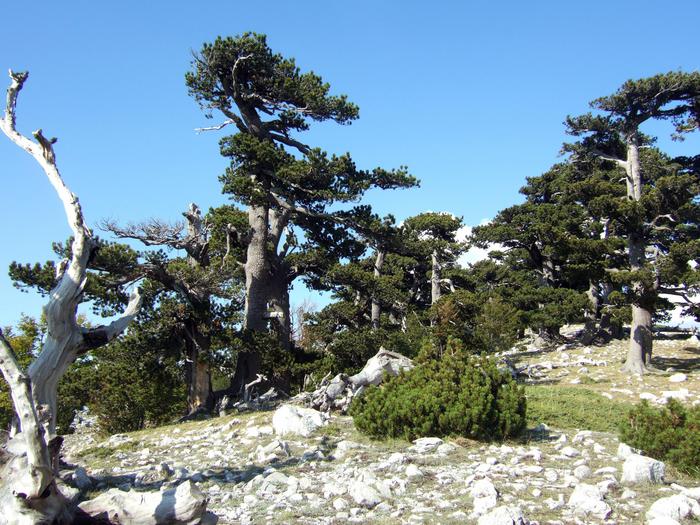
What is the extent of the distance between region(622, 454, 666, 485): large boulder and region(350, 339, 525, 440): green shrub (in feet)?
8.22

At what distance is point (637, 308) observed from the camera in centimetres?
2344

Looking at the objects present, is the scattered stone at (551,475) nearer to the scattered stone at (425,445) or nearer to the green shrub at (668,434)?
the green shrub at (668,434)

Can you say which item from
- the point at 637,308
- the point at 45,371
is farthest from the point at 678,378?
the point at 45,371

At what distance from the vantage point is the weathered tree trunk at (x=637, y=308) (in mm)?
22391

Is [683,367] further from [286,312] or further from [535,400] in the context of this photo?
[286,312]

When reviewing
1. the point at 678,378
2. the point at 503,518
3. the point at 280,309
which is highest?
the point at 280,309

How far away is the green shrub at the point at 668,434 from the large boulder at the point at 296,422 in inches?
203

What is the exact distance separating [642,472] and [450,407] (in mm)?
3152

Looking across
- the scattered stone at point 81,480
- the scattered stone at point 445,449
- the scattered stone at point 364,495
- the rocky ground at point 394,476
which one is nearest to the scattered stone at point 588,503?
the rocky ground at point 394,476

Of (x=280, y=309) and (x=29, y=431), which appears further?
(x=280, y=309)

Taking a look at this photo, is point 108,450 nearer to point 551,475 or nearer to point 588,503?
point 551,475

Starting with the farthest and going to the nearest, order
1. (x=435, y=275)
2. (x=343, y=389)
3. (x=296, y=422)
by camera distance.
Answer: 1. (x=435, y=275)
2. (x=343, y=389)
3. (x=296, y=422)

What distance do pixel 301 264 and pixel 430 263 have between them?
18551 millimetres

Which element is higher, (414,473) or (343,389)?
(343,389)
